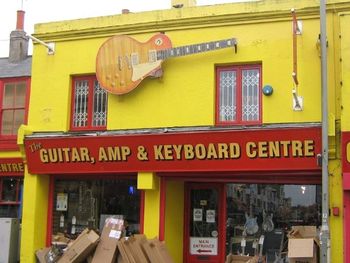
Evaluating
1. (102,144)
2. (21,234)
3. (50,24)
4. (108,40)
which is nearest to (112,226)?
(102,144)

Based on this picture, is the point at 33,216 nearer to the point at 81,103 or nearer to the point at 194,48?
the point at 81,103

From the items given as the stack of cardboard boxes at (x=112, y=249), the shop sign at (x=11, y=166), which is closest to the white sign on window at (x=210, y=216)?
the stack of cardboard boxes at (x=112, y=249)

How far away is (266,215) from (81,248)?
14.3 feet

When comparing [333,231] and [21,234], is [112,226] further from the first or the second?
[333,231]

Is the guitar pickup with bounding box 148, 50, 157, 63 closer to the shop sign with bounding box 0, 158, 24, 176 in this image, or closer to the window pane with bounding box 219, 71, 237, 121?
the window pane with bounding box 219, 71, 237, 121

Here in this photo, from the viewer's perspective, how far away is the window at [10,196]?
1761 centimetres

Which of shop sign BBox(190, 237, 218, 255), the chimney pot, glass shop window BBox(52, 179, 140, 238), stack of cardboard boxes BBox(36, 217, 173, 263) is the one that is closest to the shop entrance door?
shop sign BBox(190, 237, 218, 255)

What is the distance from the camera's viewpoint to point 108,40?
566 inches

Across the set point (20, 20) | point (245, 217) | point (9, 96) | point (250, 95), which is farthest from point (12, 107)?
point (245, 217)

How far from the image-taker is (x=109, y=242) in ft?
42.6

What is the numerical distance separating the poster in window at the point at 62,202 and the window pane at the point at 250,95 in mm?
5317

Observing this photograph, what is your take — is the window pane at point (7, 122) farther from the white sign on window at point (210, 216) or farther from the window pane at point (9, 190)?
the white sign on window at point (210, 216)

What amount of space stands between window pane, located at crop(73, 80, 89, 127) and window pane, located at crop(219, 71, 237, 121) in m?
3.54

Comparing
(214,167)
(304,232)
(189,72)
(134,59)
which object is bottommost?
(304,232)
